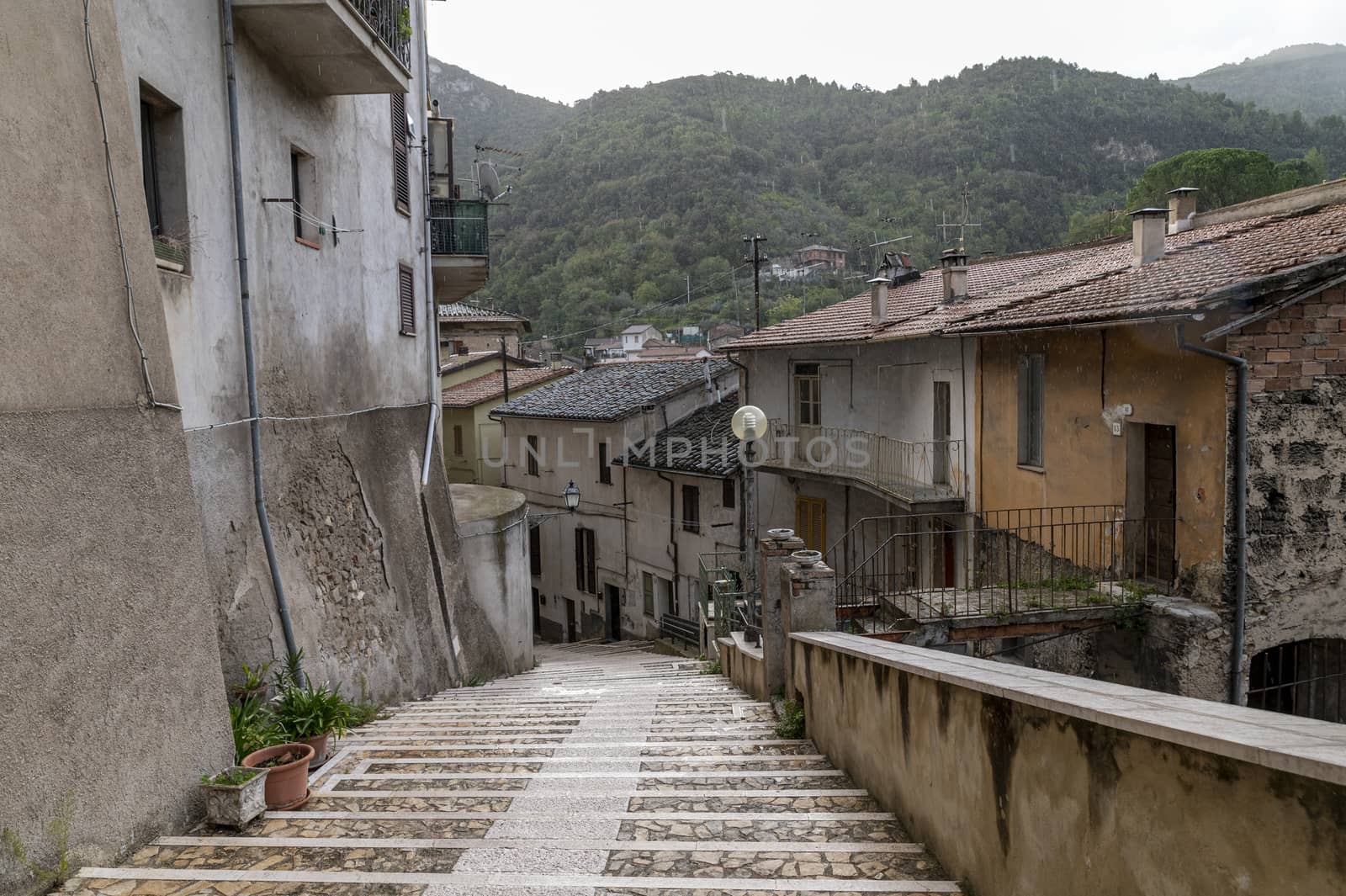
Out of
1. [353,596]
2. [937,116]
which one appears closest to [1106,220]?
[937,116]

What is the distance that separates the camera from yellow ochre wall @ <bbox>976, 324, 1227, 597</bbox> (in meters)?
9.78

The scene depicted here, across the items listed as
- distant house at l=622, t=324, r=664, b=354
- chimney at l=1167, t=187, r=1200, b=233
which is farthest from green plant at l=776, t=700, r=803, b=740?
distant house at l=622, t=324, r=664, b=354

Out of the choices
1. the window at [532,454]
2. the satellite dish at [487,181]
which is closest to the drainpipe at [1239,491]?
the satellite dish at [487,181]

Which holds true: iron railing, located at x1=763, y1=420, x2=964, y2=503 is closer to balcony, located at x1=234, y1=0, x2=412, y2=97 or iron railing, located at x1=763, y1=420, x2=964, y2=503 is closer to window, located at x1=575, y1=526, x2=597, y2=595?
window, located at x1=575, y1=526, x2=597, y2=595

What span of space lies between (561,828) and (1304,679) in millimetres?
9415

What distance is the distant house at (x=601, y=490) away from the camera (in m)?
25.1

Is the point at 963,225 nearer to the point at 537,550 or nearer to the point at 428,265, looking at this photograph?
the point at 428,265

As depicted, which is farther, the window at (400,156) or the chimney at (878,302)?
the chimney at (878,302)

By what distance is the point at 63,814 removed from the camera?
13.3 ft

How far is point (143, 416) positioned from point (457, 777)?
9.54 feet

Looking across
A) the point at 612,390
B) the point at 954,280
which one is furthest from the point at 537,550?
the point at 954,280

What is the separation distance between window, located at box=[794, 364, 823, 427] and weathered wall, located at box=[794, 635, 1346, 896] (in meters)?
16.3

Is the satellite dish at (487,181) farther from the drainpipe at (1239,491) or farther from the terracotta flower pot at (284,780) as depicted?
the terracotta flower pot at (284,780)

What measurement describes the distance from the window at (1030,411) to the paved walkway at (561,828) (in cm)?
763
